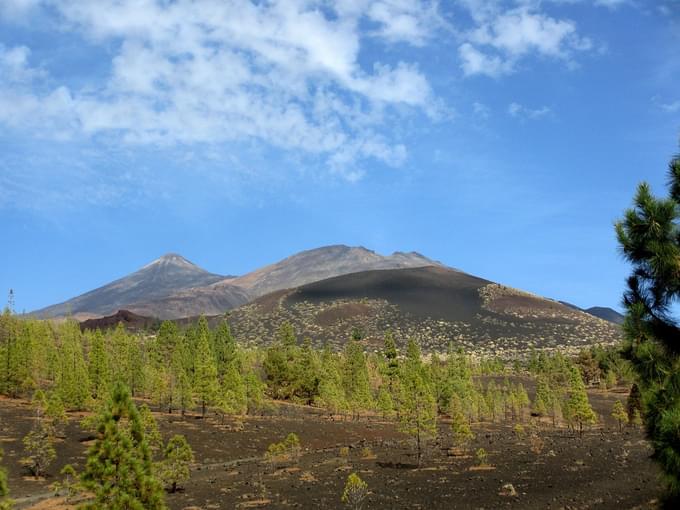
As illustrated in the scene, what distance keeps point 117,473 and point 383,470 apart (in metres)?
29.6

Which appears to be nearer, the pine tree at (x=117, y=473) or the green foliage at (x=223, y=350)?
the pine tree at (x=117, y=473)

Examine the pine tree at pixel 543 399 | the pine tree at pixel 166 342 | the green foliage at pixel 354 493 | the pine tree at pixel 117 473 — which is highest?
the pine tree at pixel 166 342

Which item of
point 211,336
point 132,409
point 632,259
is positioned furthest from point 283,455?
point 211,336

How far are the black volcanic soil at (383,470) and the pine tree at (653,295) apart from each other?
727 inches

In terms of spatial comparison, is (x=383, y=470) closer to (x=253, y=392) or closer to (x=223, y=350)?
(x=253, y=392)

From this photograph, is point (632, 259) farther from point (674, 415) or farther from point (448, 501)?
point (448, 501)

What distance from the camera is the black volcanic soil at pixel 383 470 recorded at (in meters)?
30.1

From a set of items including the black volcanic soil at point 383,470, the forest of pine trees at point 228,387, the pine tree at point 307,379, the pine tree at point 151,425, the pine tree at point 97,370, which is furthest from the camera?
the pine tree at point 307,379

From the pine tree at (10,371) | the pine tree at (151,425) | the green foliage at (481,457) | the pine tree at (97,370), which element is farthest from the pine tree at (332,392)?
the pine tree at (10,371)

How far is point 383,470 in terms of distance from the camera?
42312 mm

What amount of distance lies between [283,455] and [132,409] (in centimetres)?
3556

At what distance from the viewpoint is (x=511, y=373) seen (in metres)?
154

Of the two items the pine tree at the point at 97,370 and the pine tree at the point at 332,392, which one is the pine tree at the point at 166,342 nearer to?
the pine tree at the point at 97,370

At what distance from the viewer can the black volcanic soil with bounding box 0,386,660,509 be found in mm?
30078
